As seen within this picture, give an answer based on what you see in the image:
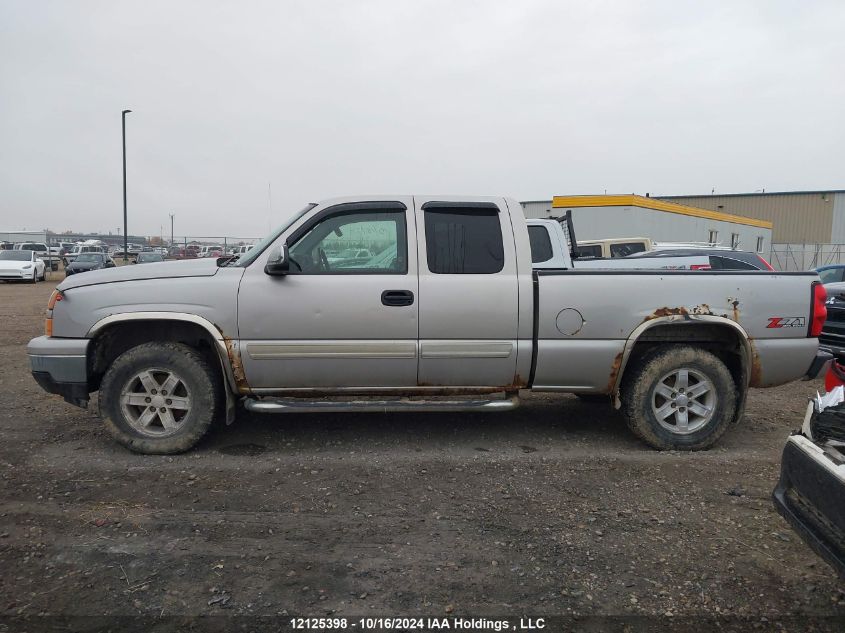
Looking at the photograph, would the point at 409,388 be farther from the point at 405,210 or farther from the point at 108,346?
the point at 108,346

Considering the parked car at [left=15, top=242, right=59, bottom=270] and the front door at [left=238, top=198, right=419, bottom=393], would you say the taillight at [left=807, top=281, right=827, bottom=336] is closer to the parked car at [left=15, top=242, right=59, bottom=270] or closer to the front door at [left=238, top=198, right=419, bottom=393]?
the front door at [left=238, top=198, right=419, bottom=393]

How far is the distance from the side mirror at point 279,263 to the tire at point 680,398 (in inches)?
→ 107

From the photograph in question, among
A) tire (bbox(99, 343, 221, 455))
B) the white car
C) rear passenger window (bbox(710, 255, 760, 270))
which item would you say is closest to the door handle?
tire (bbox(99, 343, 221, 455))

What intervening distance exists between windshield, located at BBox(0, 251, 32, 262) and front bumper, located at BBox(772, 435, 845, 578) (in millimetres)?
28065

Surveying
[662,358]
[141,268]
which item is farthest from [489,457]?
[141,268]

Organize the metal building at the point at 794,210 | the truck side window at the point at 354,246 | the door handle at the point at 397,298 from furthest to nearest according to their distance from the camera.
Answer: the metal building at the point at 794,210
the truck side window at the point at 354,246
the door handle at the point at 397,298

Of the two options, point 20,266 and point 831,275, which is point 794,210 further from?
point 20,266

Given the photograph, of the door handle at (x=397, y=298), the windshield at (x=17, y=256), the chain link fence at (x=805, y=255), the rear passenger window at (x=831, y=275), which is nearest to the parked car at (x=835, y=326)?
the rear passenger window at (x=831, y=275)

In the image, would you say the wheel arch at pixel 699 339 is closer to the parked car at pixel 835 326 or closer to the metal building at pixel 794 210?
the parked car at pixel 835 326

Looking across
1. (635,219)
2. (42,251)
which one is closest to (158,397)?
(635,219)

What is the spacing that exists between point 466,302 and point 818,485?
8.13 ft

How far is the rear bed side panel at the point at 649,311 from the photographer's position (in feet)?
14.8

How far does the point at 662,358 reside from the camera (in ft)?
15.1

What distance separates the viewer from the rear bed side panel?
4496 mm
